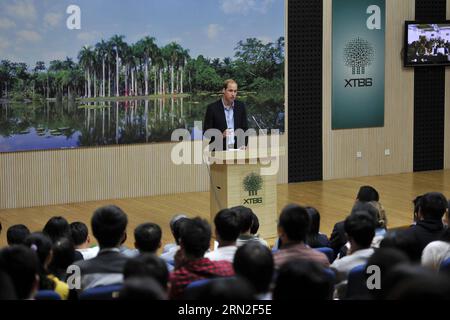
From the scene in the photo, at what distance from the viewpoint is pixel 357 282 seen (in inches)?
165

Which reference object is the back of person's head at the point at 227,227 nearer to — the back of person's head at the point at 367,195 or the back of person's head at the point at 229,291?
the back of person's head at the point at 367,195

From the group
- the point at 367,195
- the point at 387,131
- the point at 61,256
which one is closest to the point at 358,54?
the point at 387,131

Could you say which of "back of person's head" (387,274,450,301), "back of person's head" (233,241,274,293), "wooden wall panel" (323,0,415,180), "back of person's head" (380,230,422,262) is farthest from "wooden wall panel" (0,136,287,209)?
"back of person's head" (387,274,450,301)

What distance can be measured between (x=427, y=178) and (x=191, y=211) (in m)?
4.26

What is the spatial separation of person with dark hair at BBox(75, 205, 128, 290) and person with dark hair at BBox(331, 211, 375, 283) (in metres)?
1.23

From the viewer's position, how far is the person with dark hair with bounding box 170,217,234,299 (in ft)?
13.0

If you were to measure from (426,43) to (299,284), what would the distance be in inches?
409

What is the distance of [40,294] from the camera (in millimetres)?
3680

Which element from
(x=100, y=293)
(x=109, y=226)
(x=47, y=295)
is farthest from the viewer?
(x=109, y=226)

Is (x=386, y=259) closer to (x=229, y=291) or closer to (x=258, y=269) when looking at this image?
(x=258, y=269)

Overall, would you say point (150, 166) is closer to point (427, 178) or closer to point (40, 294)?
point (427, 178)

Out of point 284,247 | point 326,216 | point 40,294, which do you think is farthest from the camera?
point 326,216

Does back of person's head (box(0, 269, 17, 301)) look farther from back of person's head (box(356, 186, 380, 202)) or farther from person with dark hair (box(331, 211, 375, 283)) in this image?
back of person's head (box(356, 186, 380, 202))
